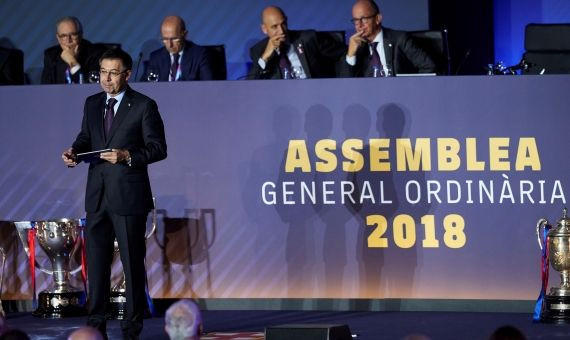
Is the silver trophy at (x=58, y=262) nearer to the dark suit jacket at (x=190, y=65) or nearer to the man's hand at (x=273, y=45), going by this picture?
the dark suit jacket at (x=190, y=65)

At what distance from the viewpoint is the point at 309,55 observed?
32.7ft

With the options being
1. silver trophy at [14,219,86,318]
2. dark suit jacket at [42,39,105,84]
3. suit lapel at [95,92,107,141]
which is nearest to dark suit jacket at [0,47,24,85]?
dark suit jacket at [42,39,105,84]

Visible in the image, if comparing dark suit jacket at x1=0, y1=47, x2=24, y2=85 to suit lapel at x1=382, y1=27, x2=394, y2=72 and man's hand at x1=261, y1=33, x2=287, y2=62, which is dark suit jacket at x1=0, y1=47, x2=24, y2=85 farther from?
suit lapel at x1=382, y1=27, x2=394, y2=72

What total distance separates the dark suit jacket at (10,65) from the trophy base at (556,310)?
4.95 meters

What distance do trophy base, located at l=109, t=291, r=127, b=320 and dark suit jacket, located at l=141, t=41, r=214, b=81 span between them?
1.94 meters

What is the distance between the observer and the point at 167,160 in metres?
9.26

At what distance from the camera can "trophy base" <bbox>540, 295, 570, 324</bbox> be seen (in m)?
8.20

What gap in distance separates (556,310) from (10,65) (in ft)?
16.7

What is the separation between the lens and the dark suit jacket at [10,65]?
1062cm

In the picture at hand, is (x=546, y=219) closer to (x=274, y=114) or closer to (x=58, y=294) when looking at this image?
(x=274, y=114)

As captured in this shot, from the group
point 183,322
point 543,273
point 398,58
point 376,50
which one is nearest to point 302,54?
point 376,50

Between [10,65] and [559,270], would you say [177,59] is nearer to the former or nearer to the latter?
[10,65]

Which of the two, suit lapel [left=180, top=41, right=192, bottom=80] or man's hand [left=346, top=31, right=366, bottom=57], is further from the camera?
suit lapel [left=180, top=41, right=192, bottom=80]

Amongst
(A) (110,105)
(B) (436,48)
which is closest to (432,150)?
(B) (436,48)
